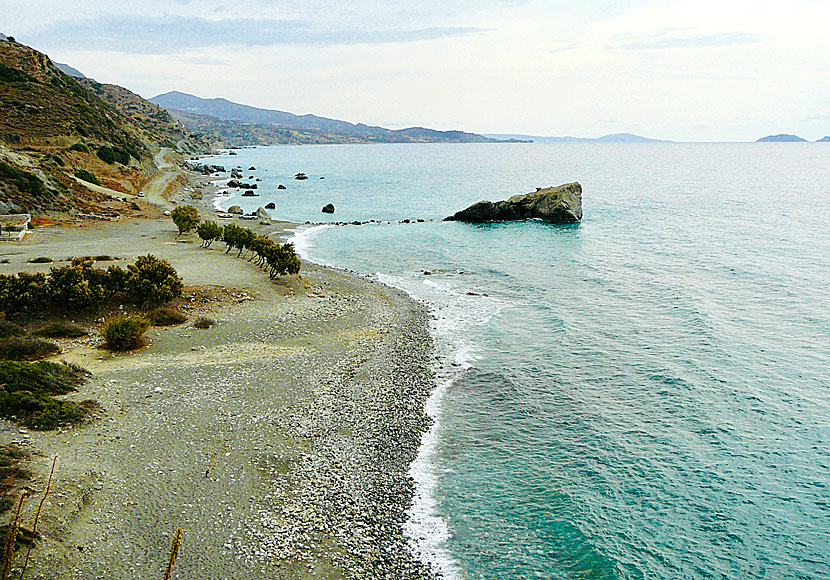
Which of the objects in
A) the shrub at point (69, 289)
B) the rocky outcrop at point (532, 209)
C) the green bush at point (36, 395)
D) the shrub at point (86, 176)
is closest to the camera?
the green bush at point (36, 395)

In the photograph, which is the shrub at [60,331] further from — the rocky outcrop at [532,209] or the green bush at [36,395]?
the rocky outcrop at [532,209]

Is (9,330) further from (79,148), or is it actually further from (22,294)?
(79,148)

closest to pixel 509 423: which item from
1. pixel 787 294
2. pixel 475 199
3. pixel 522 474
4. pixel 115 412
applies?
pixel 522 474

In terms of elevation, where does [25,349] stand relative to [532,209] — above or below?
below

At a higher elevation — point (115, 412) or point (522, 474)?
point (115, 412)

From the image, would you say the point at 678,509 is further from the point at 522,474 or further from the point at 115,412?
the point at 115,412

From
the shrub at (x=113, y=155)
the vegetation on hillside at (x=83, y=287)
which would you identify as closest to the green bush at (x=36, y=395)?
the vegetation on hillside at (x=83, y=287)

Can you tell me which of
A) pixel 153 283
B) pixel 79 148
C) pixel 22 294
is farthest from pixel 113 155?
pixel 22 294
